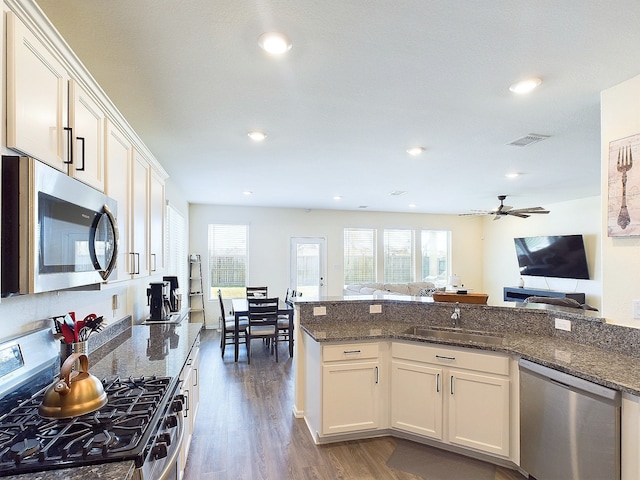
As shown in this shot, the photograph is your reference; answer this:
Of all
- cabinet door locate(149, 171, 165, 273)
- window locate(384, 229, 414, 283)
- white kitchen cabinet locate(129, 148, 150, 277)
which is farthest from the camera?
window locate(384, 229, 414, 283)

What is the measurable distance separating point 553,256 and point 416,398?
20.0 ft

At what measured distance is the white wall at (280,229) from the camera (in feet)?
25.7

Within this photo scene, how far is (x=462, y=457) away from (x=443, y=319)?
1.07 m

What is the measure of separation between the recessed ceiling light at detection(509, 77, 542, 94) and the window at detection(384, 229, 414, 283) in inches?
265

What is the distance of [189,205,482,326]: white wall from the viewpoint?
7.82 meters

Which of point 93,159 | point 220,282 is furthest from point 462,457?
point 220,282

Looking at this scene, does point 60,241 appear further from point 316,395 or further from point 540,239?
point 540,239

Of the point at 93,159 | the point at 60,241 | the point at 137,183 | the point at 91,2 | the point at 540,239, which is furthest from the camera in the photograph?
the point at 540,239

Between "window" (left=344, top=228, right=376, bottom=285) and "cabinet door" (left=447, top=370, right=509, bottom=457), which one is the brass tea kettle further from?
"window" (left=344, top=228, right=376, bottom=285)

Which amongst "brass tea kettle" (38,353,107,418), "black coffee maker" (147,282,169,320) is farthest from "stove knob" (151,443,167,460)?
"black coffee maker" (147,282,169,320)

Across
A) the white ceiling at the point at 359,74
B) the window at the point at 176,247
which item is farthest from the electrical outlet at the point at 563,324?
the window at the point at 176,247

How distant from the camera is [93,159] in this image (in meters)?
1.75

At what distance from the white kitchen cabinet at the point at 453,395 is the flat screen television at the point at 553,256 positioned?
5.71 metres

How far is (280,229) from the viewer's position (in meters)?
8.30
